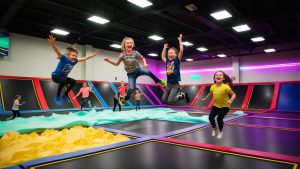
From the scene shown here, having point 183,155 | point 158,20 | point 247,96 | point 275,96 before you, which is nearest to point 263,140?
point 183,155

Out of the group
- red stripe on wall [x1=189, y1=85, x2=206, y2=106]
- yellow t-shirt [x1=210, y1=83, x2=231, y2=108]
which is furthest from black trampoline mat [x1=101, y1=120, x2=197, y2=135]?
red stripe on wall [x1=189, y1=85, x2=206, y2=106]

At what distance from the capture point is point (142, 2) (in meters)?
6.18

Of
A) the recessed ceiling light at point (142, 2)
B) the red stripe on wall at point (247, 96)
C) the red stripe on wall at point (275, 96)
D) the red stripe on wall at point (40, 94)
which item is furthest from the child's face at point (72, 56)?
the red stripe on wall at point (275, 96)

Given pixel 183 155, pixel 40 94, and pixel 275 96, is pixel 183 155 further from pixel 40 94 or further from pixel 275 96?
pixel 275 96

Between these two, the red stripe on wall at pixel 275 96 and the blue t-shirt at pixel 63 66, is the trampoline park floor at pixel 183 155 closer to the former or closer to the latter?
the blue t-shirt at pixel 63 66

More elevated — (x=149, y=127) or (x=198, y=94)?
(x=198, y=94)

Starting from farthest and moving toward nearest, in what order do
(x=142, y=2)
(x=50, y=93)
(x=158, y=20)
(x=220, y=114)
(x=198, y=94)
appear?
(x=198, y=94) → (x=158, y=20) → (x=50, y=93) → (x=142, y=2) → (x=220, y=114)

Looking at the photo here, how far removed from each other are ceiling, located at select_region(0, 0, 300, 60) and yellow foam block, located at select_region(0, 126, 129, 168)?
4457 mm

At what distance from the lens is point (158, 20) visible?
8.65 meters

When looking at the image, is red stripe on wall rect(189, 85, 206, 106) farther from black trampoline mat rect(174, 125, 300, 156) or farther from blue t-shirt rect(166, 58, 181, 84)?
blue t-shirt rect(166, 58, 181, 84)

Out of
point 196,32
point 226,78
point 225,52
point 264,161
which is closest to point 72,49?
point 226,78

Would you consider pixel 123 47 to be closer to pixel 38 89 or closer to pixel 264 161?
pixel 264 161

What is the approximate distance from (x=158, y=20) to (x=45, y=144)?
275 inches

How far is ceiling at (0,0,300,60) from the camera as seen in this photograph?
22.4ft
